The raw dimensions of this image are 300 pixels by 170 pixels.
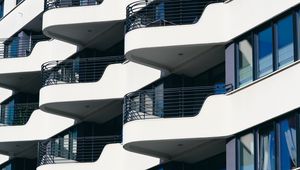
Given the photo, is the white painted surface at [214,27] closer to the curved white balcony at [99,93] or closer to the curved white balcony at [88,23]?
the curved white balcony at [99,93]

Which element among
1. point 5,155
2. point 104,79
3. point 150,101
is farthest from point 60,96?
point 5,155

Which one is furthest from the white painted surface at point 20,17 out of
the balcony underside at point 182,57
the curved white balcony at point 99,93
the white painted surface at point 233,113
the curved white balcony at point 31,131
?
the white painted surface at point 233,113

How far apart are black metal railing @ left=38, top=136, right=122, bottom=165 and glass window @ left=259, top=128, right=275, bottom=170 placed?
36.9 feet

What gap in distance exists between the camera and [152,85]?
42.8m

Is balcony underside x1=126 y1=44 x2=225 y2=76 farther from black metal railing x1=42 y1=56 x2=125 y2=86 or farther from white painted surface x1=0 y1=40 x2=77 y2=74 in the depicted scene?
white painted surface x1=0 y1=40 x2=77 y2=74

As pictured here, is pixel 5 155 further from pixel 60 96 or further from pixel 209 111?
pixel 209 111

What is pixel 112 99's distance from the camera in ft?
148

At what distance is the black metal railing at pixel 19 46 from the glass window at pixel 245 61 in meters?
17.0

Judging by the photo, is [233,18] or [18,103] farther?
[18,103]

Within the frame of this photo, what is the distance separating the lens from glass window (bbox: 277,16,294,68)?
35.2m

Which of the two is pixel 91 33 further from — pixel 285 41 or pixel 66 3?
pixel 285 41

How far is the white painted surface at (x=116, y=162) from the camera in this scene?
42.5 metres

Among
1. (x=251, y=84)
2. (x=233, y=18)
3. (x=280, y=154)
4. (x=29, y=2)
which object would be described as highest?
(x=29, y=2)

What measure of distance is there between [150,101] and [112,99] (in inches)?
125
